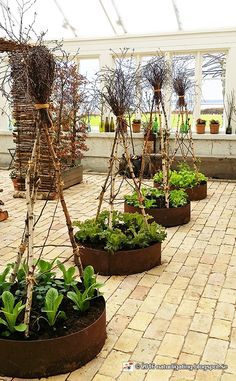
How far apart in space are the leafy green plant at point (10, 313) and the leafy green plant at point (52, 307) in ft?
0.48

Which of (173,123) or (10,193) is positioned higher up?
(173,123)

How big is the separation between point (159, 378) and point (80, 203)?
167 inches

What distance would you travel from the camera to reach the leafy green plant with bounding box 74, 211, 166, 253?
363cm

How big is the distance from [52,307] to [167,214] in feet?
9.30

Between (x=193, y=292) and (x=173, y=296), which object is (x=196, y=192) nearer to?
(x=193, y=292)

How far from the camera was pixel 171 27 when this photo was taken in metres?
8.37

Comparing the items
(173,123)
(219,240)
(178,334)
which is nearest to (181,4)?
(173,123)

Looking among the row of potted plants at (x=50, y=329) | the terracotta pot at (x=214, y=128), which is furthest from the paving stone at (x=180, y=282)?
the terracotta pot at (x=214, y=128)

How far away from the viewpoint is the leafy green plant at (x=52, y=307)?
236 cm

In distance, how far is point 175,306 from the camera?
3125 millimetres

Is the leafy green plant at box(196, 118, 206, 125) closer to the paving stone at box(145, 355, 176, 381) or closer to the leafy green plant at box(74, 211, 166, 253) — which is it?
the leafy green plant at box(74, 211, 166, 253)

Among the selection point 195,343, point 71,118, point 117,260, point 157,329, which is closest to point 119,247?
point 117,260

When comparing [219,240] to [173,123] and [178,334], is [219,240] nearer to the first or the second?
[178,334]

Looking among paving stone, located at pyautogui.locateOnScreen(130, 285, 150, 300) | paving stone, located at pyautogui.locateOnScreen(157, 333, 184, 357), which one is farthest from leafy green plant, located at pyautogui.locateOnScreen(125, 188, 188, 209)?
paving stone, located at pyautogui.locateOnScreen(157, 333, 184, 357)
